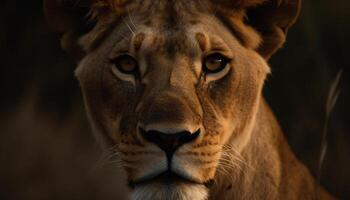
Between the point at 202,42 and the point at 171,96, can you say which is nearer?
the point at 171,96

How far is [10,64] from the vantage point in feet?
20.2

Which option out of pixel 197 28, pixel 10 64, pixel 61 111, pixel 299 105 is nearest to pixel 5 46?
pixel 10 64

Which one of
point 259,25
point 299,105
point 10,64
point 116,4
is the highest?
point 116,4

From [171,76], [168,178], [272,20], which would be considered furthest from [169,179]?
[272,20]

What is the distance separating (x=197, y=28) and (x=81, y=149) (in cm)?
210

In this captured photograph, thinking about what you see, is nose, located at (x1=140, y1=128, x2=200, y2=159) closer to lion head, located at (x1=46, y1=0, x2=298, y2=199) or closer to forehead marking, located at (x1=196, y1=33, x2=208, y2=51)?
lion head, located at (x1=46, y1=0, x2=298, y2=199)

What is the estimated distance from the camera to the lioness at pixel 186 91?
3881mm

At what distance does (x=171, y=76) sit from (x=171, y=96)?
0.12 metres

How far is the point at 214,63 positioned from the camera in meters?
4.20

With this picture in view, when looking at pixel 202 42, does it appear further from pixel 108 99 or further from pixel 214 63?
pixel 108 99

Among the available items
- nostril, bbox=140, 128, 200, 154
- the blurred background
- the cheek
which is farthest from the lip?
the blurred background

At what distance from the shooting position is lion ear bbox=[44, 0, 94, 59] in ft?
14.8

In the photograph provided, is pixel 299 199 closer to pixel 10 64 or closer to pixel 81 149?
pixel 81 149

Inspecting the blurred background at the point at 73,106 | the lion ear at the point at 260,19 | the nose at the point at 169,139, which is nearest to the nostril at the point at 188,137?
the nose at the point at 169,139
